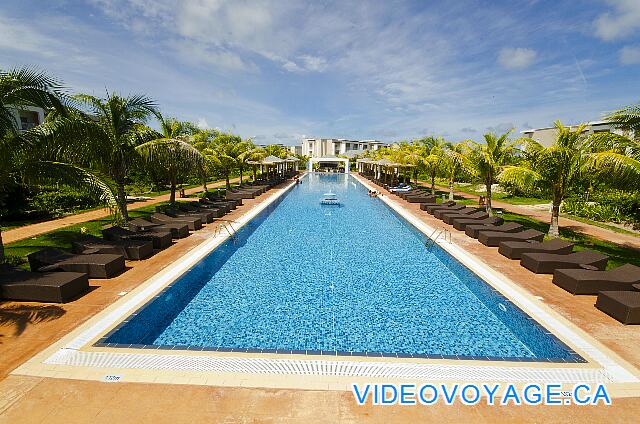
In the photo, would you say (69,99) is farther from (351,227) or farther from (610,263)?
(610,263)

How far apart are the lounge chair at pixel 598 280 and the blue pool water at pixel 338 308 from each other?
5.80 feet

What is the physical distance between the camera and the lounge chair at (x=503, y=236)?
37.6 feet

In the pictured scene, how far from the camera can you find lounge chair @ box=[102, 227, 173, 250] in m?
10.7

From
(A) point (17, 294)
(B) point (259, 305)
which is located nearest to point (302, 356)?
(B) point (259, 305)

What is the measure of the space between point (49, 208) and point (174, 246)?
982 centimetres

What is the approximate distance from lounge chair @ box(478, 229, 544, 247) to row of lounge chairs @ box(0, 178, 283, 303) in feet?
38.3

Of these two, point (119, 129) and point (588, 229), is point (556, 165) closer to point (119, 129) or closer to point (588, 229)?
point (588, 229)

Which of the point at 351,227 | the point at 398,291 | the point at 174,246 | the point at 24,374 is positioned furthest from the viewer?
the point at 351,227

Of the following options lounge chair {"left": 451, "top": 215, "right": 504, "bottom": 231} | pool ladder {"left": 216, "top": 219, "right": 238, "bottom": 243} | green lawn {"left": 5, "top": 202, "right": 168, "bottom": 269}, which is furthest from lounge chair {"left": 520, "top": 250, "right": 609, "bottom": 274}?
green lawn {"left": 5, "top": 202, "right": 168, "bottom": 269}

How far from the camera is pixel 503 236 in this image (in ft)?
37.9

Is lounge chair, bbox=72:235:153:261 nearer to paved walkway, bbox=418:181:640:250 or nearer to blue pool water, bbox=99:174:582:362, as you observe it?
blue pool water, bbox=99:174:582:362

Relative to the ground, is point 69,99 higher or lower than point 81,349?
higher

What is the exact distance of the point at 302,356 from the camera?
5.31m

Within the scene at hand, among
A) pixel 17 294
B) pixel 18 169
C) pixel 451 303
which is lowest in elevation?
pixel 451 303
